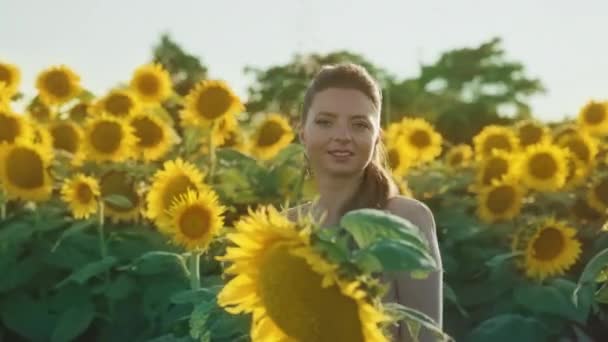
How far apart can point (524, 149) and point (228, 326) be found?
3.31m

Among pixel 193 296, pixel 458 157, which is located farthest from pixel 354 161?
pixel 458 157

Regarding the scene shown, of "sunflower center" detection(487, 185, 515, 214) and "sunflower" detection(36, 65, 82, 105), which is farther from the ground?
"sunflower" detection(36, 65, 82, 105)

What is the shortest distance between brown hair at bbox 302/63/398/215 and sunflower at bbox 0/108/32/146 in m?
2.51

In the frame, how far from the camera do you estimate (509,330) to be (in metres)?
3.79

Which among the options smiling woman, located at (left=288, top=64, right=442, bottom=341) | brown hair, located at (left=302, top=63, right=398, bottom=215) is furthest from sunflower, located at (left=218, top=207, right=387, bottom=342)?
brown hair, located at (left=302, top=63, right=398, bottom=215)

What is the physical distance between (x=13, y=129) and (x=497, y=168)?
5.86ft

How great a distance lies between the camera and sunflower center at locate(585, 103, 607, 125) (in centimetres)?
571

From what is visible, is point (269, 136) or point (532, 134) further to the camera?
point (532, 134)

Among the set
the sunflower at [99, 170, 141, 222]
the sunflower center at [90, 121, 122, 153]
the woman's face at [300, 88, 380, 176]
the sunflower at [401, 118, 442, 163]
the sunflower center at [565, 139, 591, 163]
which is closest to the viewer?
the woman's face at [300, 88, 380, 176]

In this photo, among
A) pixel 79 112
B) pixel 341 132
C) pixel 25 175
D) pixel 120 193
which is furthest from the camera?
pixel 79 112

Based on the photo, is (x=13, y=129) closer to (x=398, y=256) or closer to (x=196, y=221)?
(x=196, y=221)

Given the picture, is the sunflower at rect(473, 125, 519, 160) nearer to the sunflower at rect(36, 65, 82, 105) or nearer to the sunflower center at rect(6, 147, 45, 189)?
the sunflower at rect(36, 65, 82, 105)

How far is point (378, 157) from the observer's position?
2.66 metres

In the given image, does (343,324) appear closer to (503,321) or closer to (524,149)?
(503,321)
